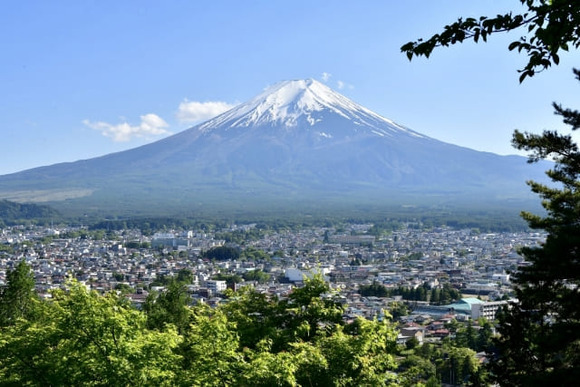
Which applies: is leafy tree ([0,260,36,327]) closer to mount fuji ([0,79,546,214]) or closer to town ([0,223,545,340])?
town ([0,223,545,340])

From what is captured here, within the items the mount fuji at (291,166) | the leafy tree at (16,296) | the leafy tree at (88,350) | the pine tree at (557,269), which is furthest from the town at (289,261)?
the mount fuji at (291,166)

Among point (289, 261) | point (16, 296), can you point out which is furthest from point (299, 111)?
point (16, 296)

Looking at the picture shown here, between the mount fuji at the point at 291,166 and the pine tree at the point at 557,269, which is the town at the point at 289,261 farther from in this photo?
the mount fuji at the point at 291,166

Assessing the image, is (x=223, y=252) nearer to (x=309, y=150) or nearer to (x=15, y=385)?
(x=15, y=385)

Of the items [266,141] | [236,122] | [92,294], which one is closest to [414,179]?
[266,141]

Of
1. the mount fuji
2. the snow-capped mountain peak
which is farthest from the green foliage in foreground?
the snow-capped mountain peak

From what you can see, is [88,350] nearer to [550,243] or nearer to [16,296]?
[550,243]
